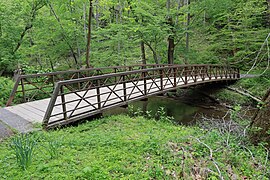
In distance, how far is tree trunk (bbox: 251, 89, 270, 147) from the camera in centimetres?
369

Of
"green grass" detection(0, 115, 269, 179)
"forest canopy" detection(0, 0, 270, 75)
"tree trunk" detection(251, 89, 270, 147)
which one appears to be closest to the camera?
"green grass" detection(0, 115, 269, 179)

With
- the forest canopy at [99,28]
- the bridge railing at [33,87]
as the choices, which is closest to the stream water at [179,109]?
the bridge railing at [33,87]

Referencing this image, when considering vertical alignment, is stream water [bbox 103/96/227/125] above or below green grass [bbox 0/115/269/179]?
below

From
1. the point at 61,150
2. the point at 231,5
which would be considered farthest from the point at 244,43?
the point at 61,150

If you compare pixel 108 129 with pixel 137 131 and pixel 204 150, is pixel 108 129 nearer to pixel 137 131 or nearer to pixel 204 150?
pixel 137 131

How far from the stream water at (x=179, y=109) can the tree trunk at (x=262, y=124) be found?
15.2 ft

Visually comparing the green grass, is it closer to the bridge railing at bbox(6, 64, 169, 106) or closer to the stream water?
the bridge railing at bbox(6, 64, 169, 106)

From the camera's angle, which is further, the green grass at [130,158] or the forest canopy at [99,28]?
the forest canopy at [99,28]

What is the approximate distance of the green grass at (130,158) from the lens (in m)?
2.74

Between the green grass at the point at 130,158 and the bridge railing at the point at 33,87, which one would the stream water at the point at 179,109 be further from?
the green grass at the point at 130,158

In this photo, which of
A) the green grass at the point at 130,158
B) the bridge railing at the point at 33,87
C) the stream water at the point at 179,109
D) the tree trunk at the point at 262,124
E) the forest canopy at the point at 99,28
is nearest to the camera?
the green grass at the point at 130,158

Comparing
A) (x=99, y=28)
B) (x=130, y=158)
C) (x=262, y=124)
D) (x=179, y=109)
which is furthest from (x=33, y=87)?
(x=262, y=124)

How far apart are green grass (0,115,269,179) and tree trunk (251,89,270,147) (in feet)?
0.69

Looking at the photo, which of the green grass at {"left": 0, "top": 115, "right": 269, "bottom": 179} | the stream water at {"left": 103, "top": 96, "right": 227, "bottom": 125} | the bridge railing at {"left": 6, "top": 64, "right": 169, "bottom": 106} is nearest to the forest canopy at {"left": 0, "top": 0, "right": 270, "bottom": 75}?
the bridge railing at {"left": 6, "top": 64, "right": 169, "bottom": 106}
